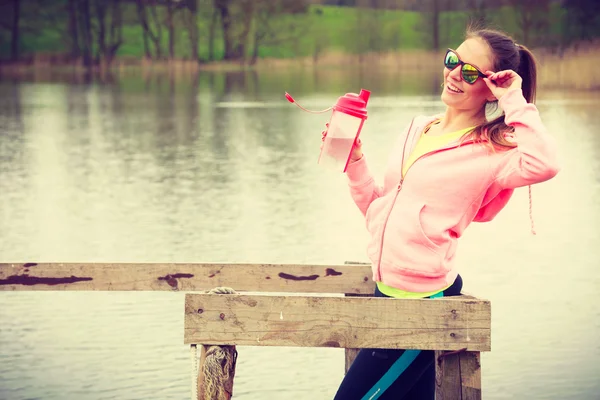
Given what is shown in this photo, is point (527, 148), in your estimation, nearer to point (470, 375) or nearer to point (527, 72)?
point (527, 72)

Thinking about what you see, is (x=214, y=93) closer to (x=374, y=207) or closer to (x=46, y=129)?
(x=46, y=129)

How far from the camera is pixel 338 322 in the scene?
367 centimetres

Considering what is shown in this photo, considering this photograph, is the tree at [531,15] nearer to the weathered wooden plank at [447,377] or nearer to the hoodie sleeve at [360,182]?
the hoodie sleeve at [360,182]

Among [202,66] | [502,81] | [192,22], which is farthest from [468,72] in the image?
[192,22]

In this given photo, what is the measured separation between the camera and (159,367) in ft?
20.9

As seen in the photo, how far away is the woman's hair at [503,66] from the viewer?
3600 mm

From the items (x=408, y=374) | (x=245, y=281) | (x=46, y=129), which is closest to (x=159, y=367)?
(x=245, y=281)

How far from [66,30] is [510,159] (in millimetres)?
67606

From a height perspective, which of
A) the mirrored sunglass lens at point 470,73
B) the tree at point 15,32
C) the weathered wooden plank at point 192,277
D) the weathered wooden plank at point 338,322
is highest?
the tree at point 15,32

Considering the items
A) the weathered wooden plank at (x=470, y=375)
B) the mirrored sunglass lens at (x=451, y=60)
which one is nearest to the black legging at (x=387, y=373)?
the weathered wooden plank at (x=470, y=375)

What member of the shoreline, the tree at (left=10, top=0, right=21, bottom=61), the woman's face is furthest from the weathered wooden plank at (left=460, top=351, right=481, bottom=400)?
the tree at (left=10, top=0, right=21, bottom=61)

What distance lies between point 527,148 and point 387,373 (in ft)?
2.67

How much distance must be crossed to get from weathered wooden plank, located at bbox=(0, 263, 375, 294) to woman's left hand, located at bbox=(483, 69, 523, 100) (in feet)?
3.98

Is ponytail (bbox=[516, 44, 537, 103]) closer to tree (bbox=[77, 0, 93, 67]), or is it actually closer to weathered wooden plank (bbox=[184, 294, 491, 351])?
weathered wooden plank (bbox=[184, 294, 491, 351])
